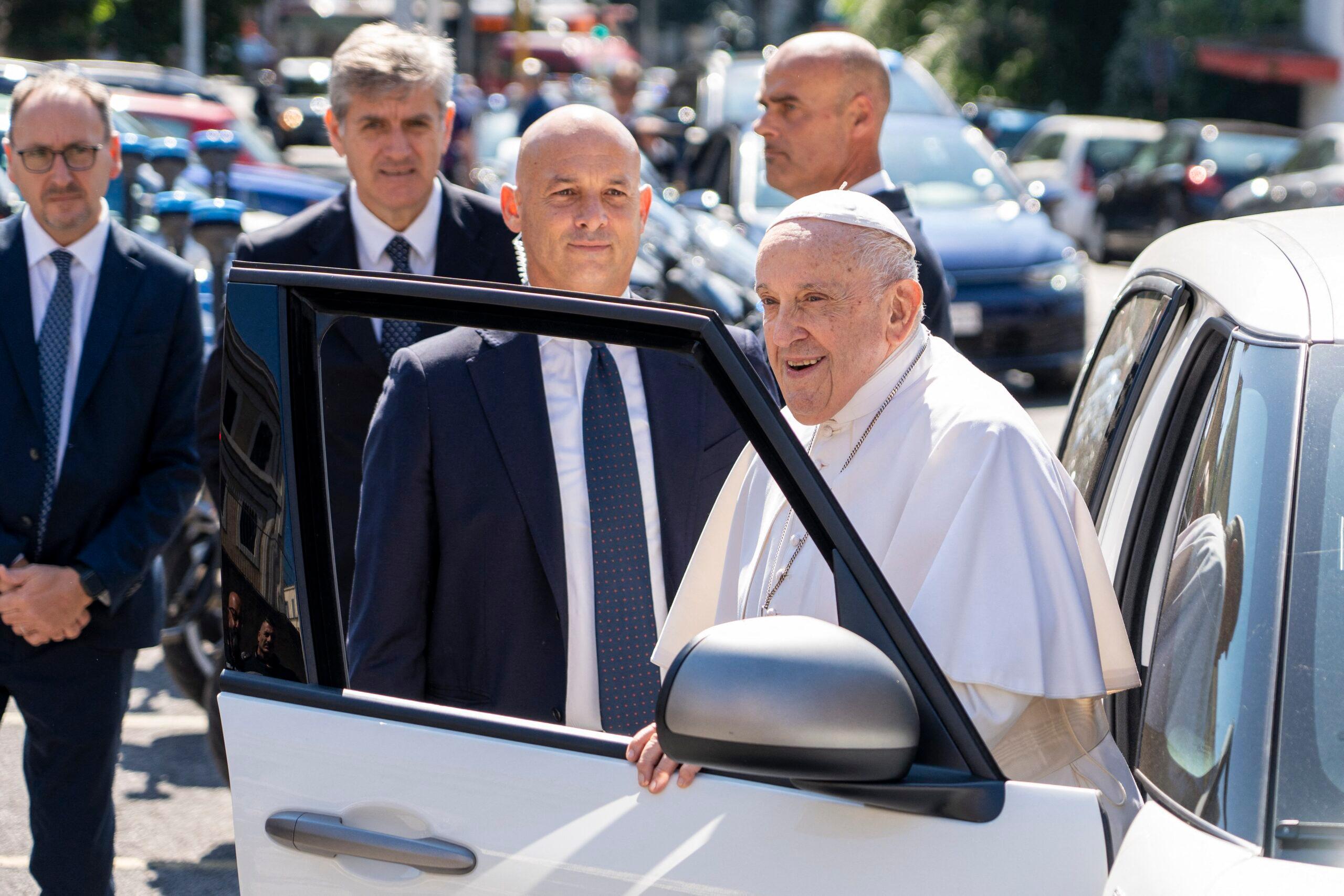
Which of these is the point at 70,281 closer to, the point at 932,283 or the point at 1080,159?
the point at 932,283

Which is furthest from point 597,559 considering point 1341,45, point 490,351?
point 1341,45

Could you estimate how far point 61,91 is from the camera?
378 centimetres

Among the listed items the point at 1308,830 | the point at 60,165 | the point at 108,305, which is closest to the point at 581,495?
the point at 1308,830

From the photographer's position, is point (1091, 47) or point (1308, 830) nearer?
point (1308, 830)

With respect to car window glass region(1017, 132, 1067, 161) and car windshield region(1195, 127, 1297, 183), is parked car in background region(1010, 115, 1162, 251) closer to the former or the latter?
car window glass region(1017, 132, 1067, 161)

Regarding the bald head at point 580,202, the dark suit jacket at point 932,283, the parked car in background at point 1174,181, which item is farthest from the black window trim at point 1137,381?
the parked car in background at point 1174,181

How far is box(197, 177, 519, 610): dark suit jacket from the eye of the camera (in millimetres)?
3654

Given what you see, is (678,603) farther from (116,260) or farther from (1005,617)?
(116,260)

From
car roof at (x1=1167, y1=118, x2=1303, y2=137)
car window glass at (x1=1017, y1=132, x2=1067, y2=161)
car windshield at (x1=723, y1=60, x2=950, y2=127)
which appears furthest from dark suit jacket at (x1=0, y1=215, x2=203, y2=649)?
car window glass at (x1=1017, y1=132, x2=1067, y2=161)

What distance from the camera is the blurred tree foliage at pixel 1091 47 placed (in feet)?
113

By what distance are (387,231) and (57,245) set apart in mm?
785

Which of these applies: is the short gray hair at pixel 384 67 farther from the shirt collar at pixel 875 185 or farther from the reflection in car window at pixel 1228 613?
the reflection in car window at pixel 1228 613

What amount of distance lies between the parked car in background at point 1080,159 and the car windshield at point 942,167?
10.6 metres

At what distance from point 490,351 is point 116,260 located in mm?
1425
